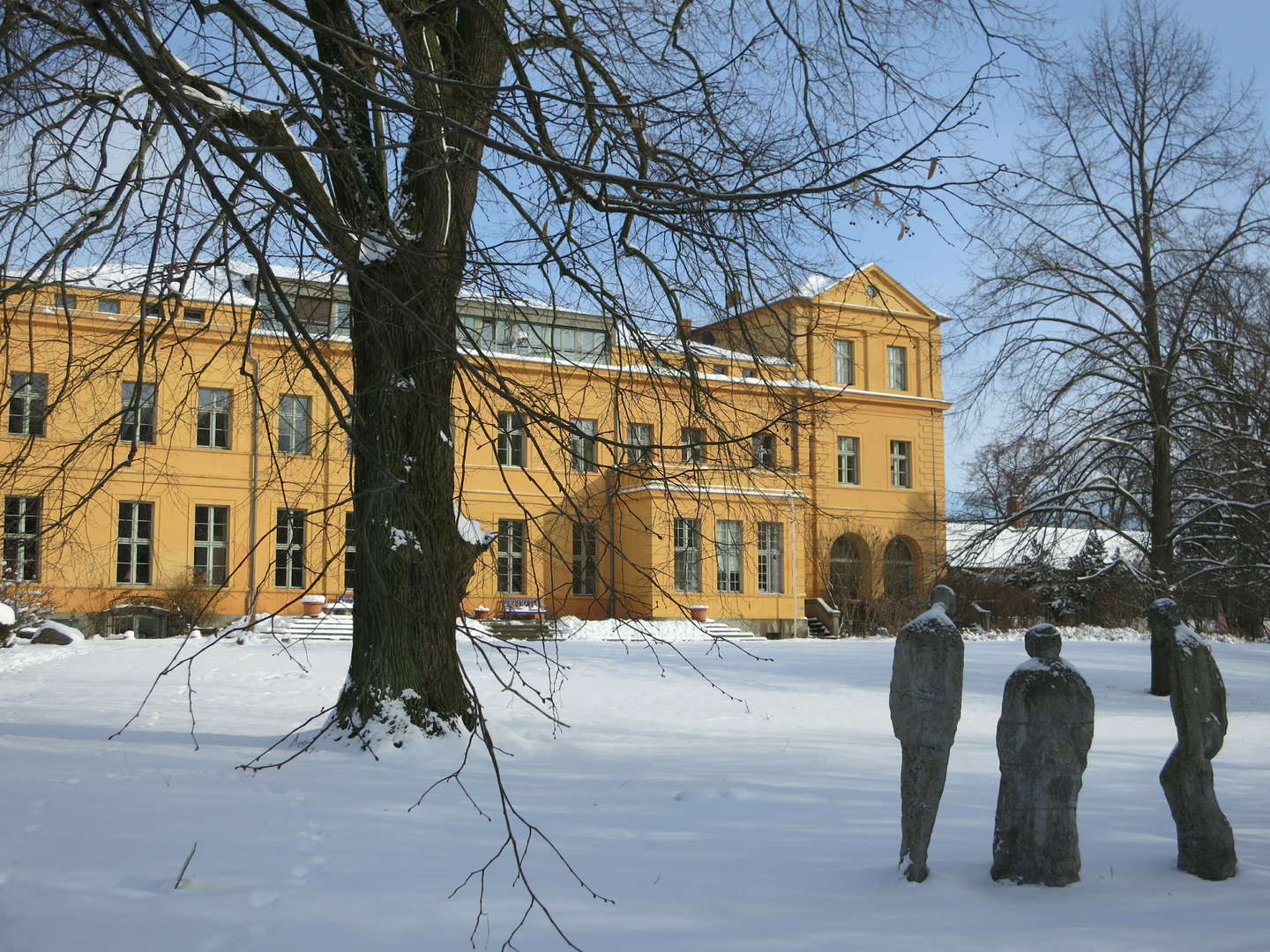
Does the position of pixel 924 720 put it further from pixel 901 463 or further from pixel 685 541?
pixel 901 463

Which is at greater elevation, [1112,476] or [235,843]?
[1112,476]

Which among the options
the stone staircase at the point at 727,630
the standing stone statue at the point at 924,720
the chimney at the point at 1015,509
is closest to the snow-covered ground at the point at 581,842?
the standing stone statue at the point at 924,720

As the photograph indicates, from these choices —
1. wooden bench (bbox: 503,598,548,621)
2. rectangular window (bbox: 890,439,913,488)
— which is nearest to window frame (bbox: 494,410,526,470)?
wooden bench (bbox: 503,598,548,621)

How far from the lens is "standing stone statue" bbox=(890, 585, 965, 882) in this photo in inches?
246

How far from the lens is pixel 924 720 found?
247 inches

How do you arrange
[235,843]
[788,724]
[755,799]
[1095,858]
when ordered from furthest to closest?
[788,724]
[755,799]
[1095,858]
[235,843]

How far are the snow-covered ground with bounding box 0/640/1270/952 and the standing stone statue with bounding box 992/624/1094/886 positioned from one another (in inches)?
6.3

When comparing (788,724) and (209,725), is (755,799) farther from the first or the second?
(209,725)

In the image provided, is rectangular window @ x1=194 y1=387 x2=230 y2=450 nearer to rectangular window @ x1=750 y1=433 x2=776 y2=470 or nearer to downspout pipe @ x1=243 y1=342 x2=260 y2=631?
downspout pipe @ x1=243 y1=342 x2=260 y2=631

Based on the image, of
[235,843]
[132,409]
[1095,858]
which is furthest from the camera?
[1095,858]

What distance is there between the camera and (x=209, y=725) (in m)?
11.5

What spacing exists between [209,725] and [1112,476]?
14.6 metres

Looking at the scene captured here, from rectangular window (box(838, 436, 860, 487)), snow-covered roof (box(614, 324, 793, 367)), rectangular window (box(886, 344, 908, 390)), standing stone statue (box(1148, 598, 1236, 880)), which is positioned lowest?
standing stone statue (box(1148, 598, 1236, 880))

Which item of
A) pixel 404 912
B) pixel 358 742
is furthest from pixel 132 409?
pixel 358 742
